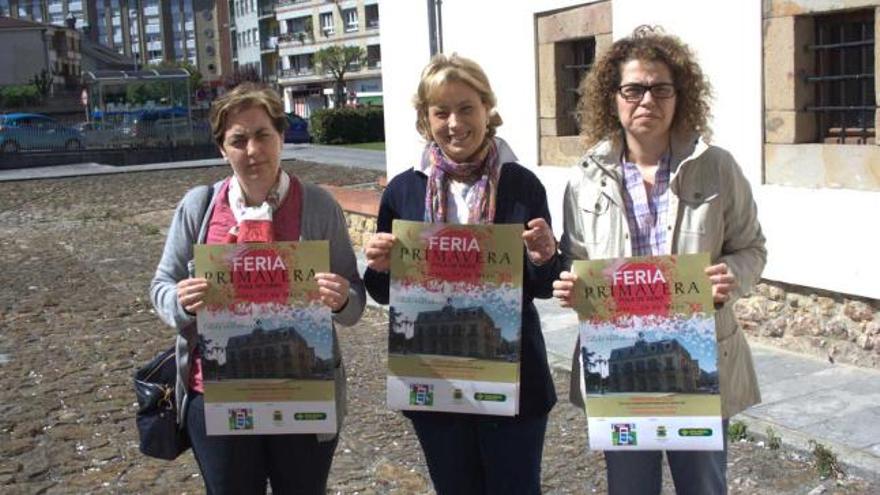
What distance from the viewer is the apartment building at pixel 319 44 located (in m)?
84.4

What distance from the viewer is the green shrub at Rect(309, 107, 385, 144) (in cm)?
3938

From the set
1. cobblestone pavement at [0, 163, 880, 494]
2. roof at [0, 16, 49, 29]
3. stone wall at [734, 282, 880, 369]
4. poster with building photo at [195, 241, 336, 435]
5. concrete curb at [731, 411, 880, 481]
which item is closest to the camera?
poster with building photo at [195, 241, 336, 435]

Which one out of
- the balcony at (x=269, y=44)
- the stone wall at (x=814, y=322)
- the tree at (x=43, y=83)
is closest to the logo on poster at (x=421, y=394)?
the stone wall at (x=814, y=322)

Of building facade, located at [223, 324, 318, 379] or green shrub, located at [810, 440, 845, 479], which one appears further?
green shrub, located at [810, 440, 845, 479]

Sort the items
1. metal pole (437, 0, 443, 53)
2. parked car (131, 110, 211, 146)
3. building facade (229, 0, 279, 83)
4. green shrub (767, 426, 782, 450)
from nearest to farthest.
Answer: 1. green shrub (767, 426, 782, 450)
2. metal pole (437, 0, 443, 53)
3. parked car (131, 110, 211, 146)
4. building facade (229, 0, 279, 83)

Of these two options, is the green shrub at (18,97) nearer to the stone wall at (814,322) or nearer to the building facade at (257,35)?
the building facade at (257,35)

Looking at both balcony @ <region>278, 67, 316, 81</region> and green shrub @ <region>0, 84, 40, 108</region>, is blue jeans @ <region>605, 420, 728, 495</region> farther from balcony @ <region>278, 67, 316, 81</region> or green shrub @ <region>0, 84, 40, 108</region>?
balcony @ <region>278, 67, 316, 81</region>

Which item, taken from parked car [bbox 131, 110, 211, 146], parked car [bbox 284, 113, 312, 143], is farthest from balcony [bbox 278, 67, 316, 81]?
parked car [bbox 131, 110, 211, 146]

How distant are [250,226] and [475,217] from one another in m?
0.66

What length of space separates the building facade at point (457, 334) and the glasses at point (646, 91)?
755 mm

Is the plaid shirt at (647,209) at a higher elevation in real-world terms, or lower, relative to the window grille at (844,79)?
lower

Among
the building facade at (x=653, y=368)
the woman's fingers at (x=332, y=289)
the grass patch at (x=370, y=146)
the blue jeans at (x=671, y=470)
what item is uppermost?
the woman's fingers at (x=332, y=289)

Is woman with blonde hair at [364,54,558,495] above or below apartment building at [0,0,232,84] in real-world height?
below

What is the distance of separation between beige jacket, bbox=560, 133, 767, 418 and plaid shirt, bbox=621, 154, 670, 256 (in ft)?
0.08
